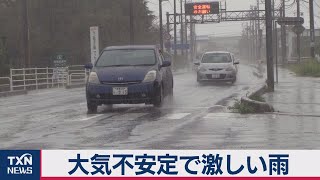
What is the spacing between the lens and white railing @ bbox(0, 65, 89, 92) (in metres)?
30.0

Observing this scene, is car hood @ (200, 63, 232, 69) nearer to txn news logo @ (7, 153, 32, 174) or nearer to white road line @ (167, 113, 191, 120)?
white road line @ (167, 113, 191, 120)

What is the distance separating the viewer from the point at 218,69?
29.7 m

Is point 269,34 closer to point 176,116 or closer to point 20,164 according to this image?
point 176,116

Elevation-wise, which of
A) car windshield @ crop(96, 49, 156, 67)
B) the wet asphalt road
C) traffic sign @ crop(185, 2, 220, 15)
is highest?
traffic sign @ crop(185, 2, 220, 15)

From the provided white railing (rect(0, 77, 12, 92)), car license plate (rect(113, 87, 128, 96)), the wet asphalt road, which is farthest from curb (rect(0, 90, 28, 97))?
car license plate (rect(113, 87, 128, 96))

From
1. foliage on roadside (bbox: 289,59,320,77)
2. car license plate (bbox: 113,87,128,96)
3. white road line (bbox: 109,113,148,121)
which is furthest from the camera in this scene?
foliage on roadside (bbox: 289,59,320,77)

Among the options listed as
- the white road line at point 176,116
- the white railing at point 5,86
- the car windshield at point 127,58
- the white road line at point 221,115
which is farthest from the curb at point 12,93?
the white road line at point 221,115

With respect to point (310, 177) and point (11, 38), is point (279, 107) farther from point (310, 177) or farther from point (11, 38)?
point (11, 38)

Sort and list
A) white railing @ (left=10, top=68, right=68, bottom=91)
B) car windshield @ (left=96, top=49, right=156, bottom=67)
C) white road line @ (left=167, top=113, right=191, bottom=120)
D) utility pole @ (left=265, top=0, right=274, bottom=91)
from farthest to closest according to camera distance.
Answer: white railing @ (left=10, top=68, right=68, bottom=91), utility pole @ (left=265, top=0, right=274, bottom=91), car windshield @ (left=96, top=49, right=156, bottom=67), white road line @ (left=167, top=113, right=191, bottom=120)

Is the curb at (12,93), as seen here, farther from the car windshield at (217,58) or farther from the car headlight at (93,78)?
the car headlight at (93,78)

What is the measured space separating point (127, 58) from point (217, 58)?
1472 cm

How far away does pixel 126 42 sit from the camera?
188ft
